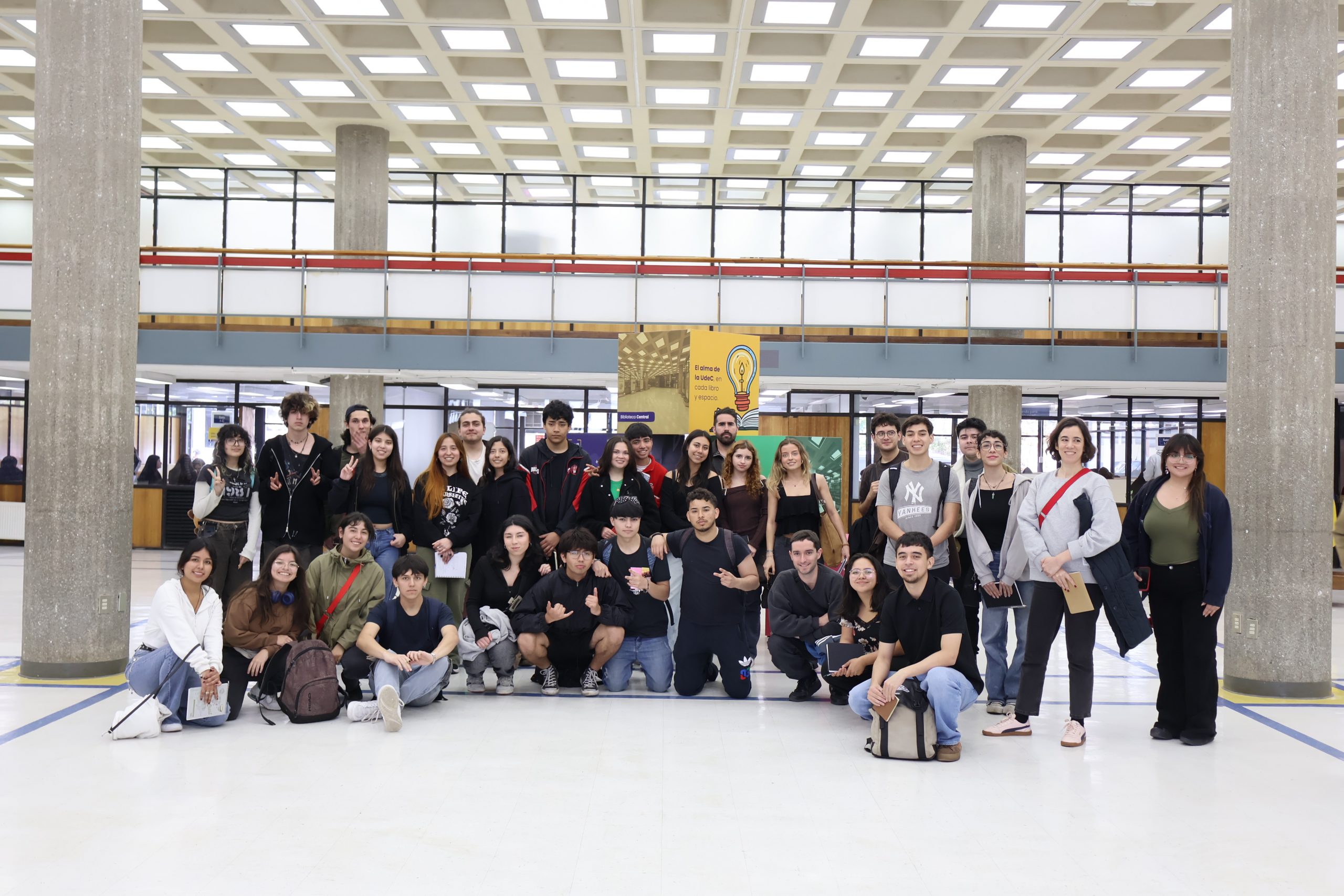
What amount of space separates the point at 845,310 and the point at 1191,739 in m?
10.2

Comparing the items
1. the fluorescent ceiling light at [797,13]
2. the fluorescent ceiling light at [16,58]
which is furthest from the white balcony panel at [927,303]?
the fluorescent ceiling light at [16,58]

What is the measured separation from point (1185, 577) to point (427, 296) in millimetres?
11623

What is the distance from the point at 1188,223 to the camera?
21.4m

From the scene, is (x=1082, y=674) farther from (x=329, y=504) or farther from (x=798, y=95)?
(x=798, y=95)

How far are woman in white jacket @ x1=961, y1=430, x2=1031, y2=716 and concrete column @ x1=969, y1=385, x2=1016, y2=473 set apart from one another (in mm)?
10771

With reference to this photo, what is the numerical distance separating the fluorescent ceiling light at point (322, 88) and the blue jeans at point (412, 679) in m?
11.8

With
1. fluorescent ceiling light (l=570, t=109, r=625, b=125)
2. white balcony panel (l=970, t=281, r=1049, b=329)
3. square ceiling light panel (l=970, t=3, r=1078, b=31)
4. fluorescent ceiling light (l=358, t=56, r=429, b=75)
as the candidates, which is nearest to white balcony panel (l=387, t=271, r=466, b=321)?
fluorescent ceiling light (l=358, t=56, r=429, b=75)

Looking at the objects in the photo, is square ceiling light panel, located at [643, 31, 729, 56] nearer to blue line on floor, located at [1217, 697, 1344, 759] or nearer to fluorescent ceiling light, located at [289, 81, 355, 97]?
fluorescent ceiling light, located at [289, 81, 355, 97]

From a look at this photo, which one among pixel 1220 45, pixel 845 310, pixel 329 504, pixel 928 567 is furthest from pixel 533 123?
pixel 928 567

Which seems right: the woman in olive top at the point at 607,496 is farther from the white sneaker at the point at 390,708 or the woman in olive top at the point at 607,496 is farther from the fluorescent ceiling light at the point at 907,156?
the fluorescent ceiling light at the point at 907,156

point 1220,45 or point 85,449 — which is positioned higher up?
point 1220,45

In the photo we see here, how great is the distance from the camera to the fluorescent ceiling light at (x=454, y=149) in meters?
18.3

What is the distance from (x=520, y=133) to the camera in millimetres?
17766

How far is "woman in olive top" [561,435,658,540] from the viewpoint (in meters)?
7.14
